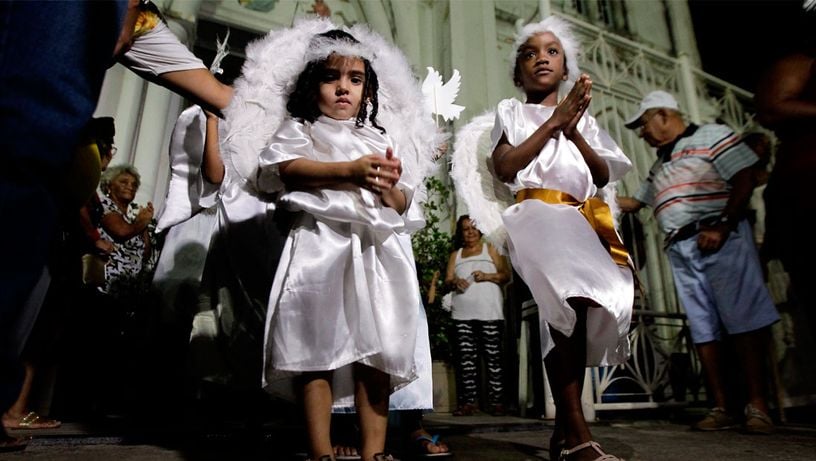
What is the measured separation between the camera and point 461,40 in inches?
213

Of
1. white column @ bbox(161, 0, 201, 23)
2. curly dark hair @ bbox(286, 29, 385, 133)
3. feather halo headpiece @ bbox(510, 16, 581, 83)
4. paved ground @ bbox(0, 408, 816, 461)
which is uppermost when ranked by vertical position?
white column @ bbox(161, 0, 201, 23)

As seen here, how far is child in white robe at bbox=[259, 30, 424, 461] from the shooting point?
125 centimetres

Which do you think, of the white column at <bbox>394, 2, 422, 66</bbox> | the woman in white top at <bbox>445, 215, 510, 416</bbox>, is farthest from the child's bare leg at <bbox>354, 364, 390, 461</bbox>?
the white column at <bbox>394, 2, 422, 66</bbox>

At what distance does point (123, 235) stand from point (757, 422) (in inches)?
136

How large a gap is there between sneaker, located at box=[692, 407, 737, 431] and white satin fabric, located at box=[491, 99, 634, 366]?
139 centimetres

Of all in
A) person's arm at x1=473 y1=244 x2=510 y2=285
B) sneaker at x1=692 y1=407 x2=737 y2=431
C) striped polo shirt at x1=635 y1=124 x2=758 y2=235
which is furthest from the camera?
person's arm at x1=473 y1=244 x2=510 y2=285

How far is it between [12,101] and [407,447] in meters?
1.58

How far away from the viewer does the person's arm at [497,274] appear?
393cm

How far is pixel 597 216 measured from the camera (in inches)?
63.7

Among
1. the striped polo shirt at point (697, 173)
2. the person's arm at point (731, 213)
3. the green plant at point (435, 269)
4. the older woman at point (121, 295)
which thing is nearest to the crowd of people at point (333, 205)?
the older woman at point (121, 295)

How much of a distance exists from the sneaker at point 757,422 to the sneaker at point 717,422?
0.12m

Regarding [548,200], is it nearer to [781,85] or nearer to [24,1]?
[781,85]

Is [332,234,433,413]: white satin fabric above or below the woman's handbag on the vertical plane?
below

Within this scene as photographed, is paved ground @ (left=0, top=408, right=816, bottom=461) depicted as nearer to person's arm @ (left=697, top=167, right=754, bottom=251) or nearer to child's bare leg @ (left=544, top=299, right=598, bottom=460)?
child's bare leg @ (left=544, top=299, right=598, bottom=460)
